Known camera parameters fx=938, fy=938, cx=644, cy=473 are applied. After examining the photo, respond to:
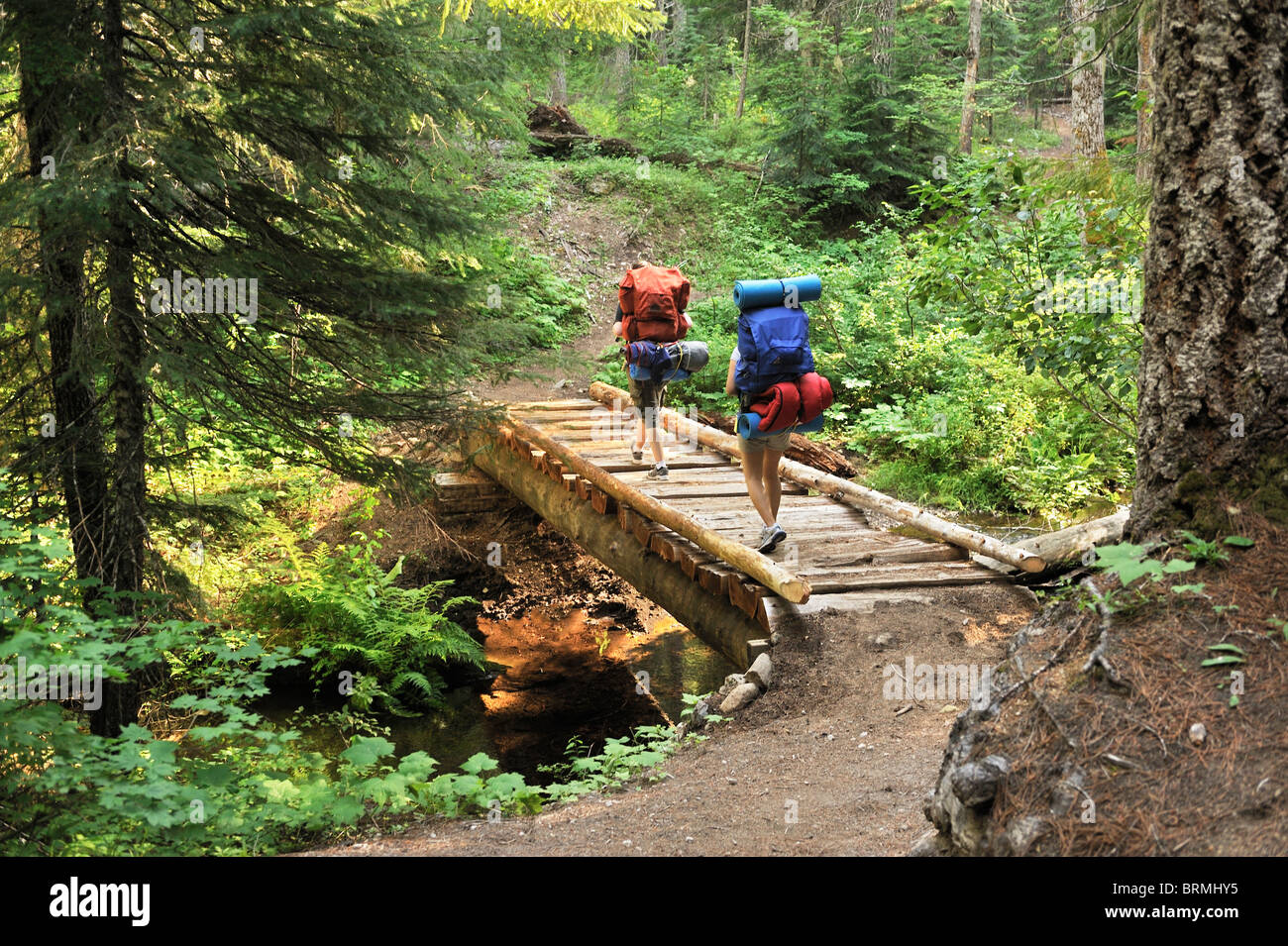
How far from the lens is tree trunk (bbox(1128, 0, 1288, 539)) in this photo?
12.1 ft

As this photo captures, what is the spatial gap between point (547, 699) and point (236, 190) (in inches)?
258

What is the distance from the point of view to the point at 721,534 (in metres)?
8.34

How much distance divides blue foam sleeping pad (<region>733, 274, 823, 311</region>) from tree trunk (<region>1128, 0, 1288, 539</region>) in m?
3.23

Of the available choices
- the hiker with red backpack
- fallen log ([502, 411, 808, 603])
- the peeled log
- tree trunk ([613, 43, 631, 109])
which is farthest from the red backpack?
tree trunk ([613, 43, 631, 109])

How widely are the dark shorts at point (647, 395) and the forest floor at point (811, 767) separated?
4.30ft

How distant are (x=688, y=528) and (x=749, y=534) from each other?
599 mm

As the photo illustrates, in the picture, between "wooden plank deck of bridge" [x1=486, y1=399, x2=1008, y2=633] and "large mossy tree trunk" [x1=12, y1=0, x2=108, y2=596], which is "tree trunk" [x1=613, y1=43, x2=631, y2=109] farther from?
"large mossy tree trunk" [x1=12, y1=0, x2=108, y2=596]

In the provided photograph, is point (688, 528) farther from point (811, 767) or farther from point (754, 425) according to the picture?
point (811, 767)

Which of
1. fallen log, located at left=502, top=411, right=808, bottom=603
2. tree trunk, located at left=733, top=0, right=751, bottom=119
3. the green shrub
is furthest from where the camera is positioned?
tree trunk, located at left=733, top=0, right=751, bottom=119

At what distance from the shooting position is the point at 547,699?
11.0 m

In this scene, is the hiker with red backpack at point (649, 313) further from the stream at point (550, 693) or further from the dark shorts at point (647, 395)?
the stream at point (550, 693)

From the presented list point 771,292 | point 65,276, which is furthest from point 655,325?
point 65,276

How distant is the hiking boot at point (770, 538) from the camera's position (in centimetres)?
807
